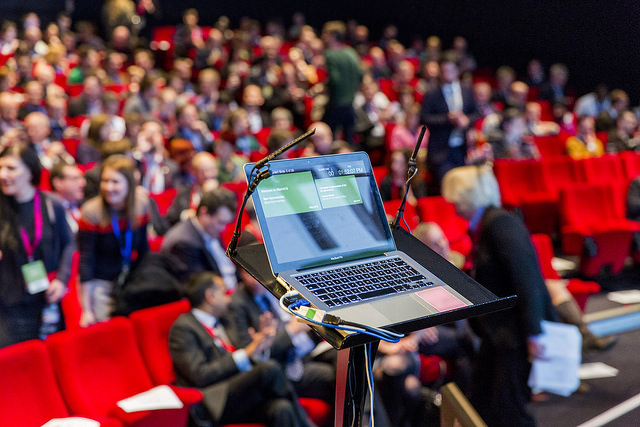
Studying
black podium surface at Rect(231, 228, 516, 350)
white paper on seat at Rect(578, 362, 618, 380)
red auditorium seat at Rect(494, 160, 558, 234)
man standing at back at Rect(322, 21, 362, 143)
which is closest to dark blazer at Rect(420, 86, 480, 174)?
red auditorium seat at Rect(494, 160, 558, 234)

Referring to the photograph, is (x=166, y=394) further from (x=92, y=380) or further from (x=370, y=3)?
(x=370, y=3)

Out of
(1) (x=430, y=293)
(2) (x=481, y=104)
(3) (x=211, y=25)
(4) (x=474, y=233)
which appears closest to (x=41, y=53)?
(3) (x=211, y=25)

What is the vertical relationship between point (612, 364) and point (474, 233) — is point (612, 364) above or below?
below

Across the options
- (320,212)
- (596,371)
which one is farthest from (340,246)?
(596,371)

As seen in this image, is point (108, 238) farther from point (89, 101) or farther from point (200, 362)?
point (89, 101)

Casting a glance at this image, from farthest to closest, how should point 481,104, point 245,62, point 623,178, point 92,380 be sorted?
point 245,62, point 481,104, point 623,178, point 92,380

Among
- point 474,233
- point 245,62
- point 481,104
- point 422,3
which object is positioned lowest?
point 474,233

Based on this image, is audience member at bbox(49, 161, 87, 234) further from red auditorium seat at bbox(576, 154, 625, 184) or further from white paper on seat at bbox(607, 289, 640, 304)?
red auditorium seat at bbox(576, 154, 625, 184)

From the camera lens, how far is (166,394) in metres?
2.21

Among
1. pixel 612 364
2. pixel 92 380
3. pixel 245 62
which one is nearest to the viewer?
pixel 92 380

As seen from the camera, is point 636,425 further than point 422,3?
No

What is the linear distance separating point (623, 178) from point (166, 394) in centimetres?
486

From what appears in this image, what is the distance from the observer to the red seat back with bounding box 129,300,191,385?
256cm

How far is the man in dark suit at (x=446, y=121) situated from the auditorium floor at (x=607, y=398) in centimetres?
201
